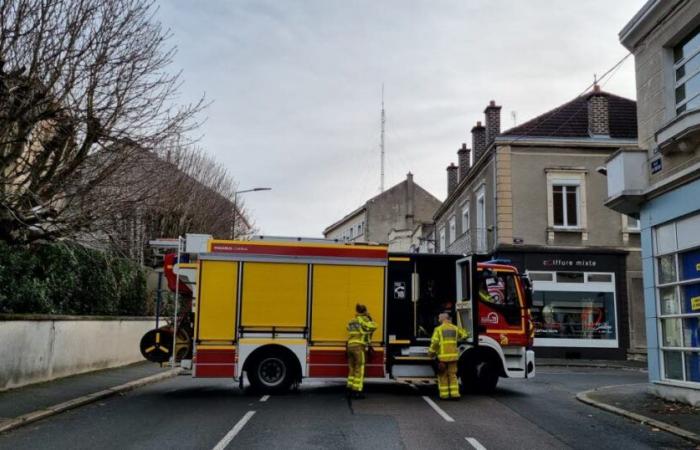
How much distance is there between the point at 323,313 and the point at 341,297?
473 millimetres

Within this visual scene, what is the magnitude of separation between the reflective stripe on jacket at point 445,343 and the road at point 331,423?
84 centimetres

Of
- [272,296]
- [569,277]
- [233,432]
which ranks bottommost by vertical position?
[233,432]

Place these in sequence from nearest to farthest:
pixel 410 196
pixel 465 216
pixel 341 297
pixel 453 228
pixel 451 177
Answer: pixel 341 297 → pixel 465 216 → pixel 453 228 → pixel 451 177 → pixel 410 196

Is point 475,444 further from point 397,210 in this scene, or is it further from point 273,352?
point 397,210

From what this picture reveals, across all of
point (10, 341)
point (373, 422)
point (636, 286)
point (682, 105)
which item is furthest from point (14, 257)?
point (636, 286)

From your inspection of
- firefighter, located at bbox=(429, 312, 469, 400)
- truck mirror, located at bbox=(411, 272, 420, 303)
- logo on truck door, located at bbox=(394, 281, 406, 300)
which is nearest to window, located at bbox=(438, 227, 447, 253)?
truck mirror, located at bbox=(411, 272, 420, 303)

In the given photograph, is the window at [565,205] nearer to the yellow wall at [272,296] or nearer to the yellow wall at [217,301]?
the yellow wall at [272,296]

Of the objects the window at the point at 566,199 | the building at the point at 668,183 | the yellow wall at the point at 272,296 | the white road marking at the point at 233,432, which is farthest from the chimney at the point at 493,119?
the white road marking at the point at 233,432

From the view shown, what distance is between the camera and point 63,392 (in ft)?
39.9

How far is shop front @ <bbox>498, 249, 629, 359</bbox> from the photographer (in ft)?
81.5

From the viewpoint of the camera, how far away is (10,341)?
A: 39.7ft

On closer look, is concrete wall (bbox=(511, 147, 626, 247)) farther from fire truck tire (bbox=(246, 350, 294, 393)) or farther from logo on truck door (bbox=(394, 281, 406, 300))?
fire truck tire (bbox=(246, 350, 294, 393))

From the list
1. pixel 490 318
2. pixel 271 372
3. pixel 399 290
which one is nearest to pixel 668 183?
pixel 490 318

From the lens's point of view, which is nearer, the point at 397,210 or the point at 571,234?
the point at 571,234
